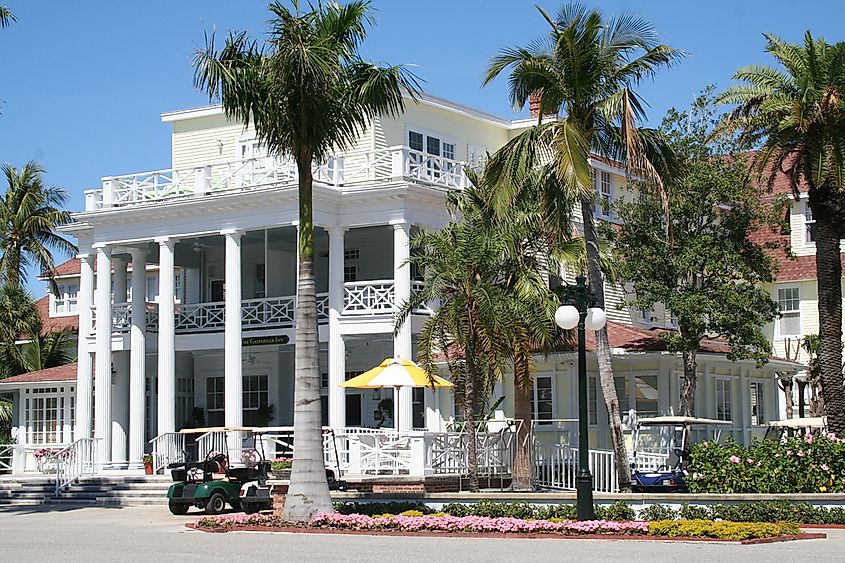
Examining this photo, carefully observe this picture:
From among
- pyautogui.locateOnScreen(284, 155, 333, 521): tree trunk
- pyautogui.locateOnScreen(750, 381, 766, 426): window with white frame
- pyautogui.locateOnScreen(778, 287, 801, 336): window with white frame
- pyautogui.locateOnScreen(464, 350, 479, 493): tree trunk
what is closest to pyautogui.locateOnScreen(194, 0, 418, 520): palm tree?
pyautogui.locateOnScreen(284, 155, 333, 521): tree trunk

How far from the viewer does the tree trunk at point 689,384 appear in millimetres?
33013

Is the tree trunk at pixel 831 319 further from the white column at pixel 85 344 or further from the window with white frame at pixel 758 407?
the white column at pixel 85 344

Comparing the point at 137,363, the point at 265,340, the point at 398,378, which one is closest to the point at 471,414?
the point at 398,378

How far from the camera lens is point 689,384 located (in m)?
33.2

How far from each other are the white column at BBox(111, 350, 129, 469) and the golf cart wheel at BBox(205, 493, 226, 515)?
11.5 m

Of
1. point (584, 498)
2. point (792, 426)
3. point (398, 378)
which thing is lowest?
point (584, 498)

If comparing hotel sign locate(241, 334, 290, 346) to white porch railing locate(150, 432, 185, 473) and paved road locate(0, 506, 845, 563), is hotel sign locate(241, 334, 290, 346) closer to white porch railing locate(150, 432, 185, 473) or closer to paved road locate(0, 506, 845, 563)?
white porch railing locate(150, 432, 185, 473)

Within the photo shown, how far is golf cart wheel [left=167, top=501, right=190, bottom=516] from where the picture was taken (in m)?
26.8

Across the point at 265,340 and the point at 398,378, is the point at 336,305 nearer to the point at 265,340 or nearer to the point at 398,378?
the point at 265,340

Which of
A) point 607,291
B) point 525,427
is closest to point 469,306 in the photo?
point 525,427

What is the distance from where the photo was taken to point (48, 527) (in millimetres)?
24969

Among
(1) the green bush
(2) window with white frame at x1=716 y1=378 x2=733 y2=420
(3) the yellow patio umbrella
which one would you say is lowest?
(1) the green bush

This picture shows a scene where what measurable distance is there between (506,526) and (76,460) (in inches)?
740

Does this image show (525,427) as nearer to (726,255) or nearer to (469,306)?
(469,306)
